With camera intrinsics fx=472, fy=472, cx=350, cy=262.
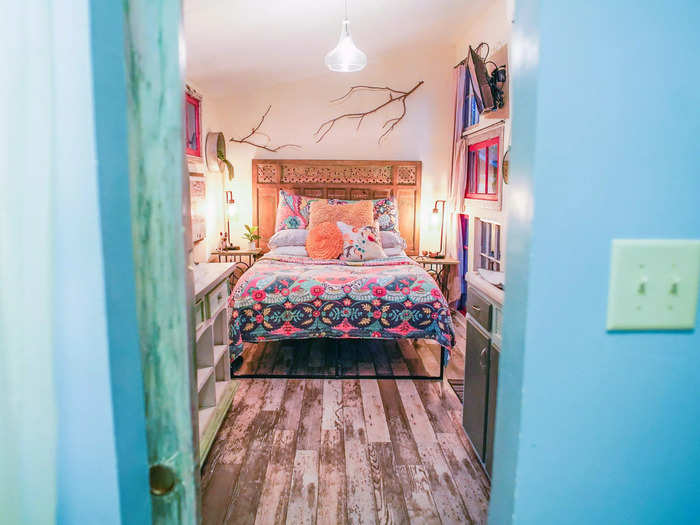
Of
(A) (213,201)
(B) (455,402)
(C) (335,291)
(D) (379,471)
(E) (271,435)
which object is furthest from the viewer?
(A) (213,201)

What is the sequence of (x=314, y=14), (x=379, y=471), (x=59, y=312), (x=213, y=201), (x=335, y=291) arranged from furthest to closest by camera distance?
1. (x=213, y=201)
2. (x=314, y=14)
3. (x=335, y=291)
4. (x=379, y=471)
5. (x=59, y=312)

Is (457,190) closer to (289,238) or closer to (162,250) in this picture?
(289,238)

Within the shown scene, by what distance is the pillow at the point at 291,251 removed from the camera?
4426 mm

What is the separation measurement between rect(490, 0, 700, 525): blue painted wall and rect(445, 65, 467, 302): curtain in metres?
4.33

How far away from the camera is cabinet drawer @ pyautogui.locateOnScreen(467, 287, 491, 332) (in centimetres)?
208

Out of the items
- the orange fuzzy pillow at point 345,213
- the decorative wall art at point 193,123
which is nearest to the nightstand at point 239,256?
the orange fuzzy pillow at point 345,213

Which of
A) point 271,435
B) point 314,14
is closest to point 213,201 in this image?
point 314,14

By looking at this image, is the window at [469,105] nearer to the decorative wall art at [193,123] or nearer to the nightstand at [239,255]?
the nightstand at [239,255]

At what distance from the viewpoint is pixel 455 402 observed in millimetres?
2975

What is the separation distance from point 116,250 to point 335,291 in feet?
8.82

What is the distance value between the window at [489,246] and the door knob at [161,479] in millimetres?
3703

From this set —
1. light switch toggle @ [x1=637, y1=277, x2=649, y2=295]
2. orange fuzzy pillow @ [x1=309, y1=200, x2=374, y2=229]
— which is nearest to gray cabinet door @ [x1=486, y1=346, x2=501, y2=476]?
light switch toggle @ [x1=637, y1=277, x2=649, y2=295]

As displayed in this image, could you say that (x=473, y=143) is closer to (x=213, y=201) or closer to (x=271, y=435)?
(x=213, y=201)

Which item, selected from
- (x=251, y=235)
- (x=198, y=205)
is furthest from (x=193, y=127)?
(x=251, y=235)
